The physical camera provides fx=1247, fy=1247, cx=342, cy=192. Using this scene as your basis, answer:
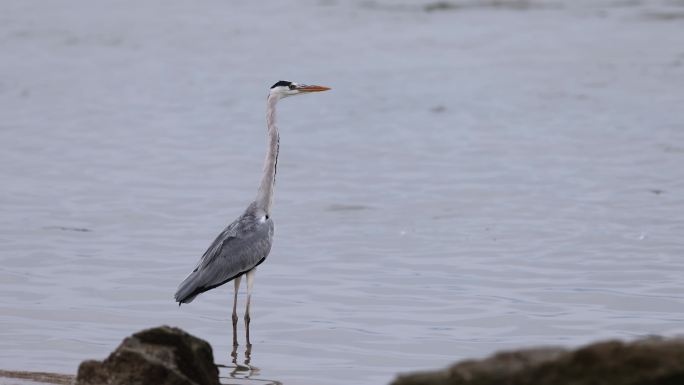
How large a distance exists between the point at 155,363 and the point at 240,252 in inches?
127

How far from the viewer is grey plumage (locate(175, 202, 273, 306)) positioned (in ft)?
30.4

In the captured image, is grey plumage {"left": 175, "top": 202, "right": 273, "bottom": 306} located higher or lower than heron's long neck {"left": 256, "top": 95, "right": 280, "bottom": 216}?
lower

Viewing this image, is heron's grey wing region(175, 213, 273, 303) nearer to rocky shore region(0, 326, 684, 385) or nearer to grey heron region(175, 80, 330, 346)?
grey heron region(175, 80, 330, 346)

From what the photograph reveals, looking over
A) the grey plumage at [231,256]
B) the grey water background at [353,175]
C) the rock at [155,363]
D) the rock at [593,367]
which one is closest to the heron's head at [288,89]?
the grey plumage at [231,256]

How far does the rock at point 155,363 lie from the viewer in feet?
21.0

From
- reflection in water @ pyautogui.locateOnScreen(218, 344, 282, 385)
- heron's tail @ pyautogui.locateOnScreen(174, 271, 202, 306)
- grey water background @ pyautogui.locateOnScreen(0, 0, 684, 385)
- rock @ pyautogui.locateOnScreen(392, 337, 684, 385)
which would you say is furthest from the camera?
grey water background @ pyautogui.locateOnScreen(0, 0, 684, 385)

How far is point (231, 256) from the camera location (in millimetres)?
9562

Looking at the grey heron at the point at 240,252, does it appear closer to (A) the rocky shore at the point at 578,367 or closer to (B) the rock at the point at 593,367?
(A) the rocky shore at the point at 578,367

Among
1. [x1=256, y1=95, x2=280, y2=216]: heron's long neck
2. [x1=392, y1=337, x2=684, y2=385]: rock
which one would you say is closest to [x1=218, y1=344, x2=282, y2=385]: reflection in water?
[x1=256, y1=95, x2=280, y2=216]: heron's long neck

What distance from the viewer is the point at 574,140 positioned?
60.0ft

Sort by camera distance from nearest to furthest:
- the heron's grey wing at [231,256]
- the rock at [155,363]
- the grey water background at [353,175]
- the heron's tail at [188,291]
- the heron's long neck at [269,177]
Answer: the rock at [155,363] → the heron's tail at [188,291] → the heron's grey wing at [231,256] → the heron's long neck at [269,177] → the grey water background at [353,175]

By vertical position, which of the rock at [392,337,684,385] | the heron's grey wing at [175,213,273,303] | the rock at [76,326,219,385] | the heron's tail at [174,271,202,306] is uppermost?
the rock at [392,337,684,385]

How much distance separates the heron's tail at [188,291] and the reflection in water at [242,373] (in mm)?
525

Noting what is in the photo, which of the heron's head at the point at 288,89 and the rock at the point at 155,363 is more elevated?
the heron's head at the point at 288,89
